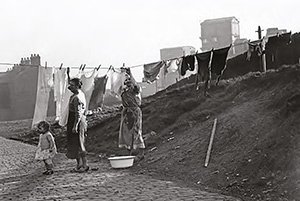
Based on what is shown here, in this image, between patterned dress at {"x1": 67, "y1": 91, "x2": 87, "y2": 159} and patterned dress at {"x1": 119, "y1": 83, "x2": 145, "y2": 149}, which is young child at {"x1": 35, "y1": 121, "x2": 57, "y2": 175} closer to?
patterned dress at {"x1": 67, "y1": 91, "x2": 87, "y2": 159}

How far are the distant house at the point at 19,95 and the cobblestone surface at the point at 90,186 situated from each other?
29651 mm

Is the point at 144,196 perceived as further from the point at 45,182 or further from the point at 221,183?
the point at 45,182

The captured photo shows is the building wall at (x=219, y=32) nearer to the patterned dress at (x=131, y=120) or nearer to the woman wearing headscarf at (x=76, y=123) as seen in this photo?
the patterned dress at (x=131, y=120)

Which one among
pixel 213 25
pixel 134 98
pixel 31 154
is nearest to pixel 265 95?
pixel 134 98

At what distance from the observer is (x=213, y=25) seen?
51812 mm

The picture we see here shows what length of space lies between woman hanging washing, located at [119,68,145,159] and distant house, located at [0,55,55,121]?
29747 mm

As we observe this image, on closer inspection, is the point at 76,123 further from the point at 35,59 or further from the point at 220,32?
the point at 220,32

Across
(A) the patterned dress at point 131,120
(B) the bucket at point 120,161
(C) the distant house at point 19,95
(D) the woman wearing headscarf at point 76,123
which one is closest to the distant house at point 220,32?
(C) the distant house at point 19,95

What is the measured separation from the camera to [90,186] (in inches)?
375

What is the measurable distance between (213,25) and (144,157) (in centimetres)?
4048

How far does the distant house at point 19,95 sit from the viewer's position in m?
42.3

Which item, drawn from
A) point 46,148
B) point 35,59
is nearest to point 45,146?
point 46,148

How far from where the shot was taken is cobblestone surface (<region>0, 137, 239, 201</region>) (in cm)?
845

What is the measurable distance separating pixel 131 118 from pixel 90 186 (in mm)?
3772
